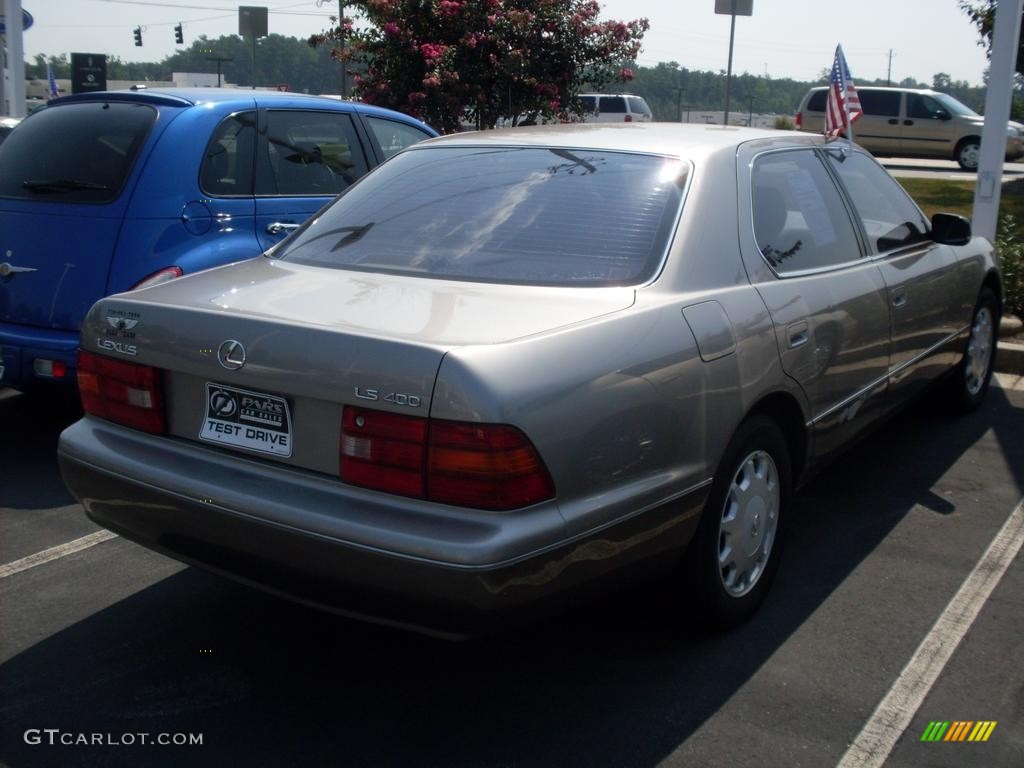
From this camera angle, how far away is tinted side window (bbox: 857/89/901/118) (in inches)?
975

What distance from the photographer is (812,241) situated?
166 inches

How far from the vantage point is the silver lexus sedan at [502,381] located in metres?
2.75

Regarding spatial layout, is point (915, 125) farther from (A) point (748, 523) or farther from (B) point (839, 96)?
(A) point (748, 523)

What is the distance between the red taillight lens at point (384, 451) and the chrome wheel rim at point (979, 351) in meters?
4.18

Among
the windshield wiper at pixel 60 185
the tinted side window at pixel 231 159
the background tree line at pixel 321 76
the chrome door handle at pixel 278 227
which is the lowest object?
the chrome door handle at pixel 278 227

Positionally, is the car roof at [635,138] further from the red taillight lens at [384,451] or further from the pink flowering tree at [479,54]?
the pink flowering tree at [479,54]

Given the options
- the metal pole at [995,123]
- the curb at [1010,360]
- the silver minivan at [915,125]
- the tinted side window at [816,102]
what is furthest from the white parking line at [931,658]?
the tinted side window at [816,102]

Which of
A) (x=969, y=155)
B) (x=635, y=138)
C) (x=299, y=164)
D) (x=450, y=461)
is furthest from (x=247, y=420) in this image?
(x=969, y=155)

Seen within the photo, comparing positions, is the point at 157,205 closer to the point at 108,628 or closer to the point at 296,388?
the point at 108,628

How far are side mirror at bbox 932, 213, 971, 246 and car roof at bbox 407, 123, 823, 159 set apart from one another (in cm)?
108

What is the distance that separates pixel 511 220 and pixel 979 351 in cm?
366

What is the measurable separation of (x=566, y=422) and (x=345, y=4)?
11298mm

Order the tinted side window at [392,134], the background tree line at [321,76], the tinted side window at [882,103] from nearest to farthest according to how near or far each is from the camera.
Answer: the tinted side window at [392,134] < the tinted side window at [882,103] < the background tree line at [321,76]

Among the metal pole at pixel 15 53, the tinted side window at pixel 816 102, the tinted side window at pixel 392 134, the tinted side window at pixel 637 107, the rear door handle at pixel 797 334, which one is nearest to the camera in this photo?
the rear door handle at pixel 797 334
